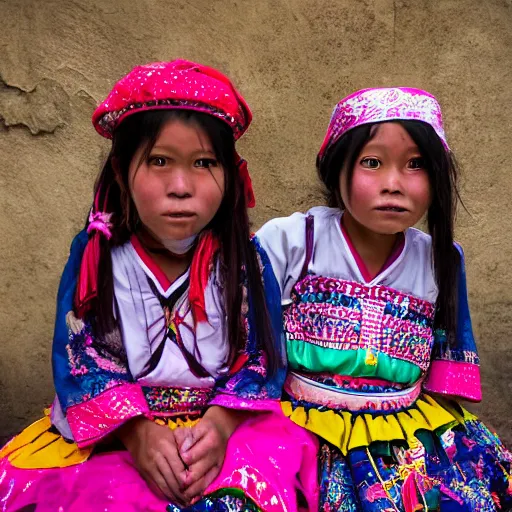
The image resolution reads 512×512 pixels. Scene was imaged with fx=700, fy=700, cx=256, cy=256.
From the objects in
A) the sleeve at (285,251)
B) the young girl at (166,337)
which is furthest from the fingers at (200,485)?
the sleeve at (285,251)

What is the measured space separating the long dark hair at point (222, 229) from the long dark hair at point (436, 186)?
342 mm

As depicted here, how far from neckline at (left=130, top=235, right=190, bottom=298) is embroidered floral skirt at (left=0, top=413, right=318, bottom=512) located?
38 cm

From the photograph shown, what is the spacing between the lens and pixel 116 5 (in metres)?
2.68

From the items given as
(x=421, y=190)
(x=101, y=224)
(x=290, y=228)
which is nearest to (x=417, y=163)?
(x=421, y=190)

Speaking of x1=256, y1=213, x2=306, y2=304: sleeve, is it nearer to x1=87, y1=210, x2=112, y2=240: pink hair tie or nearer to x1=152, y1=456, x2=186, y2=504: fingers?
x1=87, y1=210, x2=112, y2=240: pink hair tie

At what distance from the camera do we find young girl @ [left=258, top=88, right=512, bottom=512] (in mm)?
2053

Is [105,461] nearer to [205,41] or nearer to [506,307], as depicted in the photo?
[205,41]

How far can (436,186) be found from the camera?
2109 millimetres

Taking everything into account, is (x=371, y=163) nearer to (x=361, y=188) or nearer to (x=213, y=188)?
(x=361, y=188)

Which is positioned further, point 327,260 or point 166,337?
point 327,260

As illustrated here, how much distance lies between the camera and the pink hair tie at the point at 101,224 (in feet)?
6.57

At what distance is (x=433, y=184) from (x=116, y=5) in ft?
4.66

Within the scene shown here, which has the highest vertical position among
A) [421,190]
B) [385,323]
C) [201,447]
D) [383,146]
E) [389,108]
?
[389,108]

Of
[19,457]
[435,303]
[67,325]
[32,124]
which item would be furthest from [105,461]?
[32,124]
